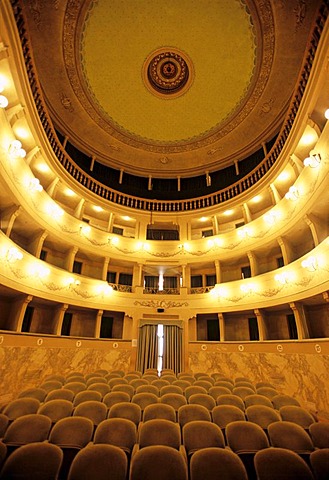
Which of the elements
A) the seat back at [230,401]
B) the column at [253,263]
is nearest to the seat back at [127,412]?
the seat back at [230,401]

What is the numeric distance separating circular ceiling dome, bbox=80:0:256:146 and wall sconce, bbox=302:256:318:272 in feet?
30.8

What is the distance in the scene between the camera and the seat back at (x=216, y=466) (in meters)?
2.15

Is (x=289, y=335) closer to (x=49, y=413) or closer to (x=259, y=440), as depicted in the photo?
(x=259, y=440)

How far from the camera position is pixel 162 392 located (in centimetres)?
530

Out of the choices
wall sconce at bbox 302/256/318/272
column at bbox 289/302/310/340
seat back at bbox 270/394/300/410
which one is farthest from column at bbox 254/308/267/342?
seat back at bbox 270/394/300/410

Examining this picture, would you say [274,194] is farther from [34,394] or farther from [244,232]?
[34,394]

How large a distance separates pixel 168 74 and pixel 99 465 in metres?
14.6

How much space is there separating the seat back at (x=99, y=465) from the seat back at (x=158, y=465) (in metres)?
0.12

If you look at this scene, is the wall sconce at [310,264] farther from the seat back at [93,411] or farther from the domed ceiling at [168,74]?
the domed ceiling at [168,74]

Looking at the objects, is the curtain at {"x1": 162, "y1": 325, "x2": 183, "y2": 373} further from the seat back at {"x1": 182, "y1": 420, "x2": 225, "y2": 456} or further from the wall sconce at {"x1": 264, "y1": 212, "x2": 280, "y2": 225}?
the seat back at {"x1": 182, "y1": 420, "x2": 225, "y2": 456}

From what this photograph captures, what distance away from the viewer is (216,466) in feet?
7.24

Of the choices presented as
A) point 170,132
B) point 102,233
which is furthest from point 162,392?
point 170,132

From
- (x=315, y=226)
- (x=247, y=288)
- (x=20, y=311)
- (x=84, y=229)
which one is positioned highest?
(x=84, y=229)

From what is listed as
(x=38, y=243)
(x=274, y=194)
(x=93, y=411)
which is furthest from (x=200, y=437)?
(x=274, y=194)
